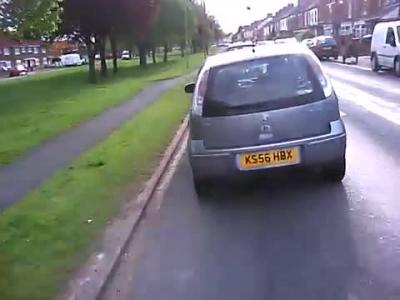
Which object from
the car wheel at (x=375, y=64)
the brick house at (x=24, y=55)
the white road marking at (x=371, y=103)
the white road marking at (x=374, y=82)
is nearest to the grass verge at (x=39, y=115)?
the white road marking at (x=371, y=103)

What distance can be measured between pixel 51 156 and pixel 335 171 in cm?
520

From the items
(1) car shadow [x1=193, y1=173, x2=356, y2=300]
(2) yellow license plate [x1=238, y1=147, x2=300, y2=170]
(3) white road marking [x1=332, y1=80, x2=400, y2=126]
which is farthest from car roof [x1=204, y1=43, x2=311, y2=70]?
(3) white road marking [x1=332, y1=80, x2=400, y2=126]

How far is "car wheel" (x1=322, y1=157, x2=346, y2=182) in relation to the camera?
7.42m

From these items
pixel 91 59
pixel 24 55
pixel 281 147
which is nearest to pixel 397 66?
pixel 91 59

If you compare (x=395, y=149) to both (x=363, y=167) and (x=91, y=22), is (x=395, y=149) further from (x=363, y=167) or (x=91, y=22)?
(x=91, y=22)

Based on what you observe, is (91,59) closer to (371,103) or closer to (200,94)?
(371,103)

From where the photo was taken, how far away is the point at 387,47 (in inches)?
1061

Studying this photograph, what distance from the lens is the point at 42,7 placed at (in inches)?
858

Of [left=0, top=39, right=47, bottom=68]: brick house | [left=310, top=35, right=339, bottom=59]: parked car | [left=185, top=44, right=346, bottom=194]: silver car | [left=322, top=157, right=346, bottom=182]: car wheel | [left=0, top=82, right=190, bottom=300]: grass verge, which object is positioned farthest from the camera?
[left=0, top=39, right=47, bottom=68]: brick house

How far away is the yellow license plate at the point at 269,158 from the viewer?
7.00 meters

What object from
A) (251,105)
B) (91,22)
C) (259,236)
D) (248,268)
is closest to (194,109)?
(251,105)

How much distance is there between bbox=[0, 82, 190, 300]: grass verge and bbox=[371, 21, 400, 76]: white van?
1649cm

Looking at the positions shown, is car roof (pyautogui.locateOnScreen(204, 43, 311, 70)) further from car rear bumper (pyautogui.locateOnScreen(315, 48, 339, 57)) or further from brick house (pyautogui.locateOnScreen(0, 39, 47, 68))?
brick house (pyautogui.locateOnScreen(0, 39, 47, 68))

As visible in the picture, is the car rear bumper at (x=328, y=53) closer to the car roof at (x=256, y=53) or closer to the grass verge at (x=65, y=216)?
the grass verge at (x=65, y=216)
